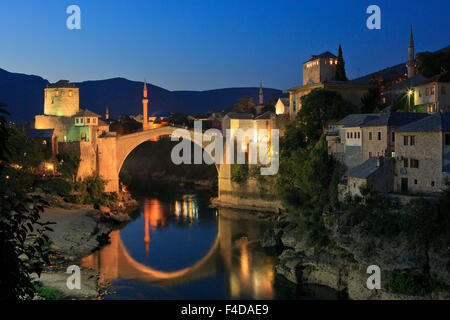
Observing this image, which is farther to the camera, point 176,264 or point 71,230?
point 71,230

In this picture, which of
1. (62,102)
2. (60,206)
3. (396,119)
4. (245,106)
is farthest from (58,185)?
(245,106)

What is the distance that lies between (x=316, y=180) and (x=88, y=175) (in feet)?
44.2

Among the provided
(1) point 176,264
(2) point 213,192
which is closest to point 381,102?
(2) point 213,192

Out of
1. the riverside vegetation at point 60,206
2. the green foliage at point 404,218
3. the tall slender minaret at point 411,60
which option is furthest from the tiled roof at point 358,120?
the tall slender minaret at point 411,60

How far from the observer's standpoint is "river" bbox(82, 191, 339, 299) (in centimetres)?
1407

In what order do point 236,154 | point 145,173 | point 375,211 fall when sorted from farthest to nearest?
point 145,173
point 236,154
point 375,211

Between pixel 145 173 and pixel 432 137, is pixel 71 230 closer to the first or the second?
pixel 432 137

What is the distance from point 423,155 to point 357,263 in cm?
395

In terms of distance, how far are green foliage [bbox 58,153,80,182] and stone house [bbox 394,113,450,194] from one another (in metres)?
16.3

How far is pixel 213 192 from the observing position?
116 feet

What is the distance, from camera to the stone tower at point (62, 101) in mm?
30250

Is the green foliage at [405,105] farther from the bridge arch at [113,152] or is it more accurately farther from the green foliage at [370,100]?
the bridge arch at [113,152]

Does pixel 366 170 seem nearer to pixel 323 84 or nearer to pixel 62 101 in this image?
pixel 323 84

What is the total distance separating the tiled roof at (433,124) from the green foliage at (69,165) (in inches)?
653
